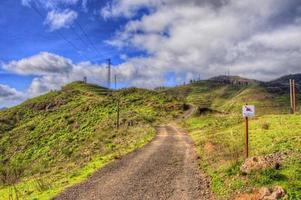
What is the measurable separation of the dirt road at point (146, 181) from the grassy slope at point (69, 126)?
17.4 meters

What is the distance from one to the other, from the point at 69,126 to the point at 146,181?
68215 millimetres

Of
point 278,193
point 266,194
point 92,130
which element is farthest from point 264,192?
point 92,130

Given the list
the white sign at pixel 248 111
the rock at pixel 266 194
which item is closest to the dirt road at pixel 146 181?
the rock at pixel 266 194

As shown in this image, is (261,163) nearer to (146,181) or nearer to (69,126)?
(146,181)

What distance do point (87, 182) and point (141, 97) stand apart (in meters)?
103

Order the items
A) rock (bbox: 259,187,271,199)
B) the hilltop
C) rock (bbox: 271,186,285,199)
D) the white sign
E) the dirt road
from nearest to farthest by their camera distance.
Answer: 1. rock (bbox: 271,186,285,199)
2. rock (bbox: 259,187,271,199)
3. the dirt road
4. the white sign
5. the hilltop

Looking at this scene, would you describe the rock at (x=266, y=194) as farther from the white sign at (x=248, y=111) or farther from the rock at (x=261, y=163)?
the white sign at (x=248, y=111)

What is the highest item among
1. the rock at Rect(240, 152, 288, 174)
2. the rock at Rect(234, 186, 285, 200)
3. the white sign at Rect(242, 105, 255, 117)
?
the white sign at Rect(242, 105, 255, 117)

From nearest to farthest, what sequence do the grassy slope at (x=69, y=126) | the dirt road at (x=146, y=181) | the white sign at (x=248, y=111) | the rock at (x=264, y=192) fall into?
the rock at (x=264, y=192), the dirt road at (x=146, y=181), the white sign at (x=248, y=111), the grassy slope at (x=69, y=126)

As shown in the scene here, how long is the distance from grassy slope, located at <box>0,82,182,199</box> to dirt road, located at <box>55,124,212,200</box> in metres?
17.4

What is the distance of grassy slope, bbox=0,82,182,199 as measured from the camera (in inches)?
2108

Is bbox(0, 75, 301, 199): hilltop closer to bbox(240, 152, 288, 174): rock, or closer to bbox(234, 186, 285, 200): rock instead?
bbox(240, 152, 288, 174): rock

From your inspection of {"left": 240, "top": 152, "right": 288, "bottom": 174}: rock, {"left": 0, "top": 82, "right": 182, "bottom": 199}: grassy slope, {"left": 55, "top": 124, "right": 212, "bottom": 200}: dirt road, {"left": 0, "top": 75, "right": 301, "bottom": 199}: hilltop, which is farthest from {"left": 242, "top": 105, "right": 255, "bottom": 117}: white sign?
{"left": 0, "top": 82, "right": 182, "bottom": 199}: grassy slope

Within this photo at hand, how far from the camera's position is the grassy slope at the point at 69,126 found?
53531 mm
